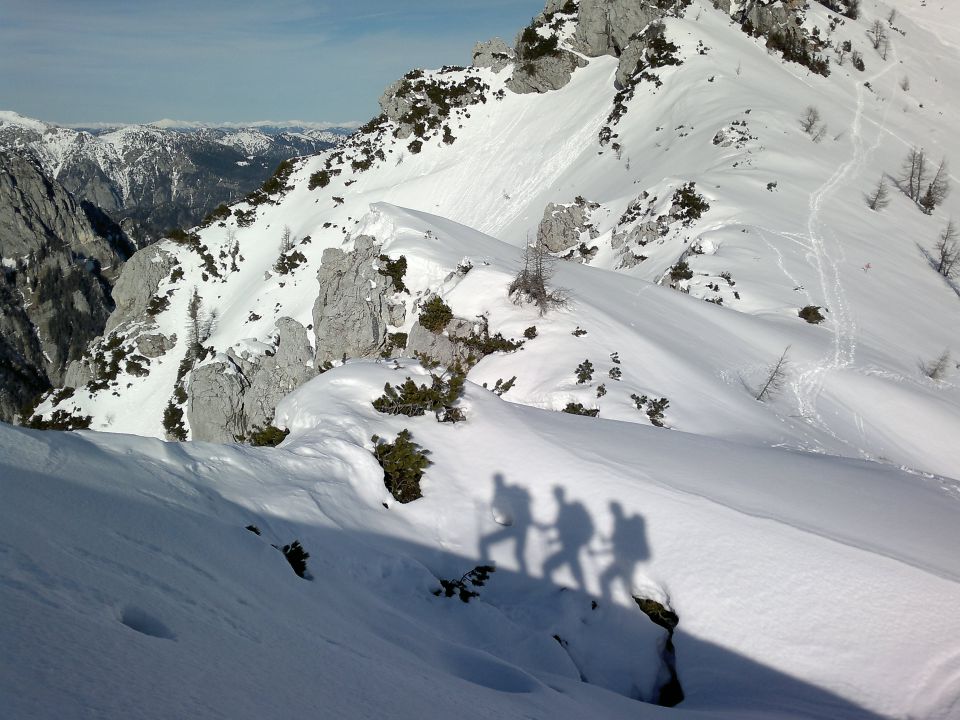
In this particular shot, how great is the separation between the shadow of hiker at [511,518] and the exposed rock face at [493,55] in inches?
2639

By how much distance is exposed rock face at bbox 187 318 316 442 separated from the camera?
28.2 meters

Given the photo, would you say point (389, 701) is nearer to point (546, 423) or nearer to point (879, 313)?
point (546, 423)

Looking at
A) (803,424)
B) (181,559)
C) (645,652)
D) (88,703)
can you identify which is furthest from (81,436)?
(803,424)

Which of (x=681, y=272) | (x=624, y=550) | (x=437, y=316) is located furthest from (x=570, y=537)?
(x=681, y=272)

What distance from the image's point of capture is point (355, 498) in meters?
7.24

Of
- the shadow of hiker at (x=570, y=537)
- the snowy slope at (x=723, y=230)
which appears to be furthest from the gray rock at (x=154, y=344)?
the shadow of hiker at (x=570, y=537)

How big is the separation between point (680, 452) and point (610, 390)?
5.58 meters

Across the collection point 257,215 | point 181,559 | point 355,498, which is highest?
point 181,559

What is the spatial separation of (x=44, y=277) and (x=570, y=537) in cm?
19986

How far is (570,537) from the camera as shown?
702 cm

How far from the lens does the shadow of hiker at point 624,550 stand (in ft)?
20.8

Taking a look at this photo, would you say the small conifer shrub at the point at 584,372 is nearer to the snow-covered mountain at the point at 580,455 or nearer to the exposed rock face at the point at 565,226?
the snow-covered mountain at the point at 580,455

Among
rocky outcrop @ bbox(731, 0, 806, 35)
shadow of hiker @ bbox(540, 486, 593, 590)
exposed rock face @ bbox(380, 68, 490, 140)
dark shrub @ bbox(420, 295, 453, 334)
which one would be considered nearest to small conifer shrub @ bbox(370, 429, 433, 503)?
shadow of hiker @ bbox(540, 486, 593, 590)

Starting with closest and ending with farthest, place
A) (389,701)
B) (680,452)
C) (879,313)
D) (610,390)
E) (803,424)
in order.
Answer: (389,701), (680,452), (610,390), (803,424), (879,313)
